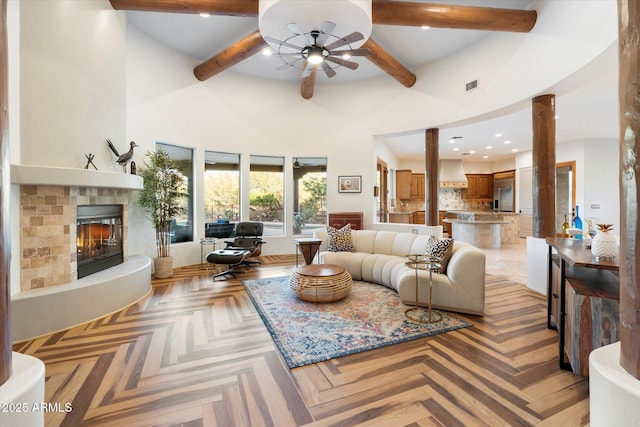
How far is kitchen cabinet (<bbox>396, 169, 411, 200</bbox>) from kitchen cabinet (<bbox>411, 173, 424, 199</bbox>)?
1.27 ft

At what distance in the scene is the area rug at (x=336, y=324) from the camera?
2520 millimetres

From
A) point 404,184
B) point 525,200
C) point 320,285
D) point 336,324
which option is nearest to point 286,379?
point 336,324

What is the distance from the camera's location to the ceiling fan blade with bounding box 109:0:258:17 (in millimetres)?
3744

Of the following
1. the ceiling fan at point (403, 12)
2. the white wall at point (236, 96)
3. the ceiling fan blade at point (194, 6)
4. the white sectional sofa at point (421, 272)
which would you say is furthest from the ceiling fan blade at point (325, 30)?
the white sectional sofa at point (421, 272)

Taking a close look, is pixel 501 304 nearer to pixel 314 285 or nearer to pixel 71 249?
pixel 314 285

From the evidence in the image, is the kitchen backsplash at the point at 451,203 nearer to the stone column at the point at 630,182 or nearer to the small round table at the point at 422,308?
the small round table at the point at 422,308

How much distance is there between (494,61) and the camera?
4.67m

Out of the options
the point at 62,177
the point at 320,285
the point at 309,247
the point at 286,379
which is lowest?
the point at 286,379

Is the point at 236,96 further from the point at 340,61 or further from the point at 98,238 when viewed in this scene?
the point at 98,238

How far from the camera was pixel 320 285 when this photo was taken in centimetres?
353

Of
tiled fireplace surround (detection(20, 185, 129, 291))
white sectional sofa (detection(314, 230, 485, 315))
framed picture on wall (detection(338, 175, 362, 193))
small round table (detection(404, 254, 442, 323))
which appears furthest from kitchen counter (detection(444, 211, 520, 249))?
tiled fireplace surround (detection(20, 185, 129, 291))

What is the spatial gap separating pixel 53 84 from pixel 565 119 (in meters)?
8.89

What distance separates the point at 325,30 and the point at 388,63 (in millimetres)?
2599

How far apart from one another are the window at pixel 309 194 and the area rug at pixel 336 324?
10.5ft
